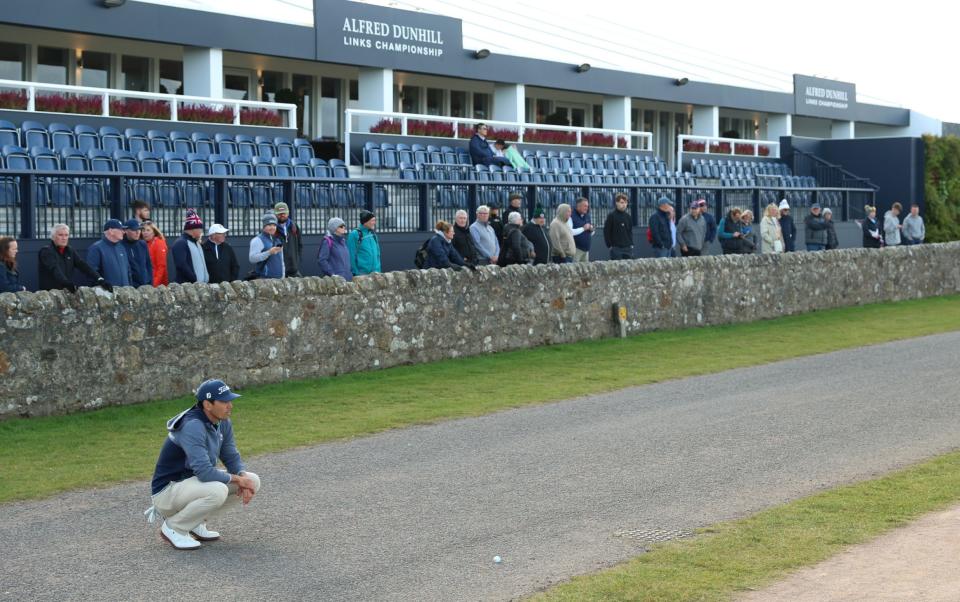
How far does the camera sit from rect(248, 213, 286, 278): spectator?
16516 millimetres

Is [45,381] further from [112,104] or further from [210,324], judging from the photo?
[112,104]

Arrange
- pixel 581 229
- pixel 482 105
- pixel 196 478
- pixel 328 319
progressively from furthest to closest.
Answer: pixel 482 105, pixel 581 229, pixel 328 319, pixel 196 478

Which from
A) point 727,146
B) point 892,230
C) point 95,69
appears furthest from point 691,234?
point 727,146

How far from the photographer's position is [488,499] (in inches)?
380

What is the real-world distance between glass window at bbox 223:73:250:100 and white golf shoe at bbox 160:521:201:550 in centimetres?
2765

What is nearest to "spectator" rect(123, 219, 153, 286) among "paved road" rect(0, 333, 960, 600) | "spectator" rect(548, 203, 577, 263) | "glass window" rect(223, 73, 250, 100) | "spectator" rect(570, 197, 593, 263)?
"paved road" rect(0, 333, 960, 600)

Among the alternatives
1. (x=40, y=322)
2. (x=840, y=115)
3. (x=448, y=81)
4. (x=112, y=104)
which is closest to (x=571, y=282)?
(x=40, y=322)

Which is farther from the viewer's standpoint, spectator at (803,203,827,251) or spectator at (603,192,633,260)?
spectator at (803,203,827,251)

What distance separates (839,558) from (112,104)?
21023 mm

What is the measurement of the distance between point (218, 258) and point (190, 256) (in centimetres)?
51

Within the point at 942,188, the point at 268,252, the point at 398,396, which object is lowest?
the point at 398,396

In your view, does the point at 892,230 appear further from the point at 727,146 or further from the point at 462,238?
the point at 462,238

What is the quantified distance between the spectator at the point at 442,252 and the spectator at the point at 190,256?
379 centimetres

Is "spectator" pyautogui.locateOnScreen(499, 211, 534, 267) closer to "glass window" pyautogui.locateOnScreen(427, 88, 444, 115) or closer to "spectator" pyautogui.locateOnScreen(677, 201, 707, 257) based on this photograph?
"spectator" pyautogui.locateOnScreen(677, 201, 707, 257)
